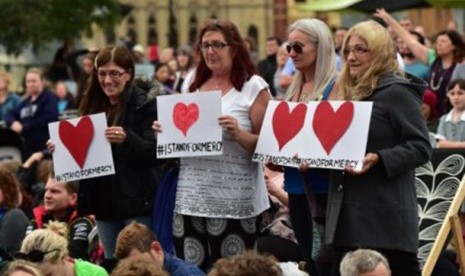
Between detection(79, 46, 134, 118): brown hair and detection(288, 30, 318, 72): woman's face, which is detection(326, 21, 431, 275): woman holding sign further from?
detection(79, 46, 134, 118): brown hair

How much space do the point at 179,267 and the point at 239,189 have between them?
2.91 feet

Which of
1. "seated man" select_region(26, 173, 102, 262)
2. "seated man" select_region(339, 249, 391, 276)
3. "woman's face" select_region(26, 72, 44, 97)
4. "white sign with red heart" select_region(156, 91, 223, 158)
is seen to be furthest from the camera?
"woman's face" select_region(26, 72, 44, 97)

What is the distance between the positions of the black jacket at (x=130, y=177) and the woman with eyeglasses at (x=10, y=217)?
5.18ft

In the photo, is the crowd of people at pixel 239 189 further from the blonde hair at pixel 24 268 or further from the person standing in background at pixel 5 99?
the person standing in background at pixel 5 99

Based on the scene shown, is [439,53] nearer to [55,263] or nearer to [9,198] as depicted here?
[9,198]

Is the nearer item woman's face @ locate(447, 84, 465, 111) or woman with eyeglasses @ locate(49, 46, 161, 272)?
woman with eyeglasses @ locate(49, 46, 161, 272)

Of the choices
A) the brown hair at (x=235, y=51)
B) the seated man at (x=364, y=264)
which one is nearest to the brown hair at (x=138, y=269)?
the seated man at (x=364, y=264)

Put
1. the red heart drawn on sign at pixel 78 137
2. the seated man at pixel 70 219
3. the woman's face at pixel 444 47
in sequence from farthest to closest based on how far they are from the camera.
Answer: the woman's face at pixel 444 47 → the seated man at pixel 70 219 → the red heart drawn on sign at pixel 78 137

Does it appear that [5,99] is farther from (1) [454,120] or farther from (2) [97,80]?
(2) [97,80]

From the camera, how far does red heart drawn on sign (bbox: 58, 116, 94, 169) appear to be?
38.8ft

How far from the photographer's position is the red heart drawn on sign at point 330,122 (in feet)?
34.1

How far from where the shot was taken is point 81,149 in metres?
11.9

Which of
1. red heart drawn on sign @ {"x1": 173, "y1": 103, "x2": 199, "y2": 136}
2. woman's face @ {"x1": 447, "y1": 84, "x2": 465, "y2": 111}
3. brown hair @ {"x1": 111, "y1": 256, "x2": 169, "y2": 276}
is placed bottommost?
brown hair @ {"x1": 111, "y1": 256, "x2": 169, "y2": 276}

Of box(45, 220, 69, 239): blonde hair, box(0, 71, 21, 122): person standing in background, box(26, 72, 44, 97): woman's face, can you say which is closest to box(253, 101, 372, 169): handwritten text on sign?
box(45, 220, 69, 239): blonde hair
